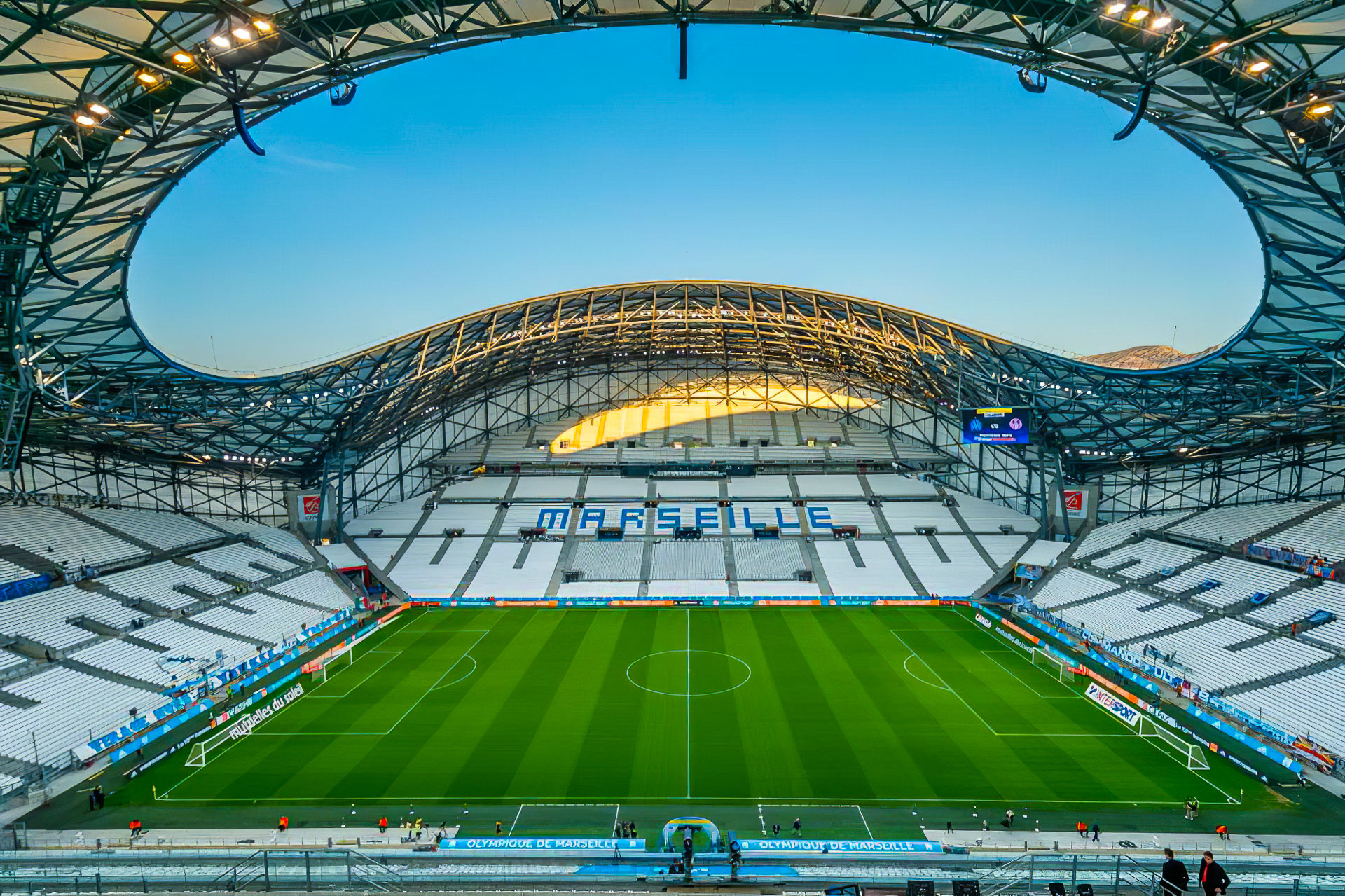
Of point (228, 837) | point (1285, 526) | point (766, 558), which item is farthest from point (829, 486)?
point (228, 837)

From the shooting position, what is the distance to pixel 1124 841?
18.8 metres

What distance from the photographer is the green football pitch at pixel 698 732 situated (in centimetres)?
2216

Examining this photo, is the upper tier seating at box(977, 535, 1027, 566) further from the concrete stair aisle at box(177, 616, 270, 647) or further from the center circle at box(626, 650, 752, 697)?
the concrete stair aisle at box(177, 616, 270, 647)

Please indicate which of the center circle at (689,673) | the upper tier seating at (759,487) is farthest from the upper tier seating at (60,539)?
the upper tier seating at (759,487)

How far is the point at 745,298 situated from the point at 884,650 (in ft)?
82.3

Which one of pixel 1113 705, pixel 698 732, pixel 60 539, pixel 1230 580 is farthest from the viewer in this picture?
pixel 60 539

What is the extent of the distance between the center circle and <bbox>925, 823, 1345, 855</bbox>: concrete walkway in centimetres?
1279

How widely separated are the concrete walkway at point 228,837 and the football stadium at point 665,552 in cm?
20

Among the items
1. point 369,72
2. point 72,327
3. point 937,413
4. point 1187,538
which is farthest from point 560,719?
point 937,413

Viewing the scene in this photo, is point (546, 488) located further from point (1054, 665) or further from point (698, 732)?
point (1054, 665)

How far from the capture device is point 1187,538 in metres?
44.4

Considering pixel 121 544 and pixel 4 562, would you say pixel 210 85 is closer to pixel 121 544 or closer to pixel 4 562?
pixel 4 562

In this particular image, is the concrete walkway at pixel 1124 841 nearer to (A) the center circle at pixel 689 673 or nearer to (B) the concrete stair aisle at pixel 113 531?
(A) the center circle at pixel 689 673

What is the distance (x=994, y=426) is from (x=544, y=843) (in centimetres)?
2868
